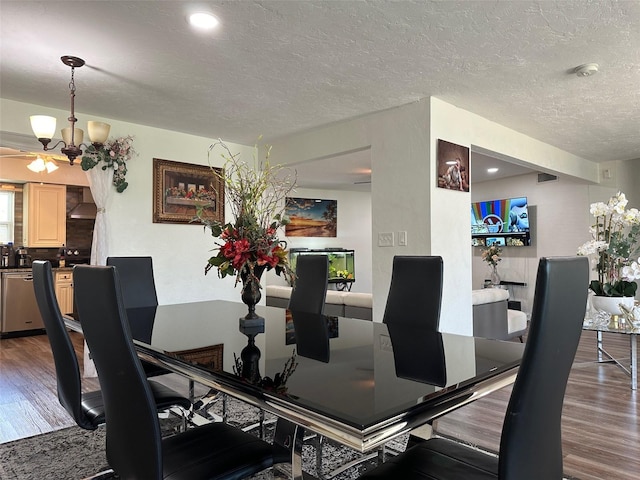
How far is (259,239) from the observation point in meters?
2.10

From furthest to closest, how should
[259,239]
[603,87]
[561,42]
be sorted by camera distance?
[603,87] < [561,42] < [259,239]

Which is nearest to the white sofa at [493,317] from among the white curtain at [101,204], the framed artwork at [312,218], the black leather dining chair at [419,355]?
the black leather dining chair at [419,355]

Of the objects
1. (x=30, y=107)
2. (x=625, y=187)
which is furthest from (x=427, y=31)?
(x=625, y=187)

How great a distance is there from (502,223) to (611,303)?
13.9 feet

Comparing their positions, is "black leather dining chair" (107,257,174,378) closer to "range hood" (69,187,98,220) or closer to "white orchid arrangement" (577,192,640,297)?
"white orchid arrangement" (577,192,640,297)

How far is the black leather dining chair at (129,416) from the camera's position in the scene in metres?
1.08

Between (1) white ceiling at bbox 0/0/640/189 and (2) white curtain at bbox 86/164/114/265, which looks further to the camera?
(2) white curtain at bbox 86/164/114/265

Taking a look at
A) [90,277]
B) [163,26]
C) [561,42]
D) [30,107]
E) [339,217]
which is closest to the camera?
[90,277]

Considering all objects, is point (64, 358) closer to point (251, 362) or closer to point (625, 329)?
point (251, 362)

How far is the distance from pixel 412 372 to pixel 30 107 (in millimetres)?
3834

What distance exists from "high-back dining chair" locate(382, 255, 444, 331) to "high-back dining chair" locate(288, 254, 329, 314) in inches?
20.7

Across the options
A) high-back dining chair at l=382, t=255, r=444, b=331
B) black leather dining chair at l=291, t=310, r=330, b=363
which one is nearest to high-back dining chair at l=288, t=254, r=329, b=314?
black leather dining chair at l=291, t=310, r=330, b=363

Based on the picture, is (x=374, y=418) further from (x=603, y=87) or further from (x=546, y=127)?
(x=546, y=127)

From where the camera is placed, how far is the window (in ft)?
22.0
